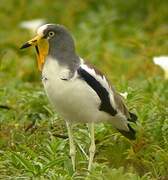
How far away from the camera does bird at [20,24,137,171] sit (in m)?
5.63

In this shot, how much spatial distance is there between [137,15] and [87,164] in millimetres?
6448

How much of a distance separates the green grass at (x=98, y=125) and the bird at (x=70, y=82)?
34 cm

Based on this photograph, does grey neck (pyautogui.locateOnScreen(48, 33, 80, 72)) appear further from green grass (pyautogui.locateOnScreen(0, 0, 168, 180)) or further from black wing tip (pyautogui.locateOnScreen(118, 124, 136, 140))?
black wing tip (pyautogui.locateOnScreen(118, 124, 136, 140))

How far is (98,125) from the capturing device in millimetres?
6789

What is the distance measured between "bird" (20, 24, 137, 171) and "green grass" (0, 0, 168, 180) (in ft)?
1.11

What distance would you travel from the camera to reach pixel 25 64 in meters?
9.95

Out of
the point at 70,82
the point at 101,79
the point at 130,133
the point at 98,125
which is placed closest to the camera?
the point at 70,82

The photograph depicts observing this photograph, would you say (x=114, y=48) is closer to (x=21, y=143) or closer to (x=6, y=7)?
(x=6, y=7)

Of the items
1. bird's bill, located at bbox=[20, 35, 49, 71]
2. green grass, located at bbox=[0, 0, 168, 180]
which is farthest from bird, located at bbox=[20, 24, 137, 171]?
green grass, located at bbox=[0, 0, 168, 180]

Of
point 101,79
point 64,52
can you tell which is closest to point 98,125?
point 101,79

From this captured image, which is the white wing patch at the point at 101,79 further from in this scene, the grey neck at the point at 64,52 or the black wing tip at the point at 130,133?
the black wing tip at the point at 130,133

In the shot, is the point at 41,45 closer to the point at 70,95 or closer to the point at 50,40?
the point at 50,40

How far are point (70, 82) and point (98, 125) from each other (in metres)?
Answer: 1.23

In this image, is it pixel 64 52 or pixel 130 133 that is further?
pixel 130 133
